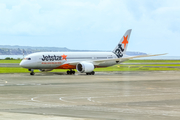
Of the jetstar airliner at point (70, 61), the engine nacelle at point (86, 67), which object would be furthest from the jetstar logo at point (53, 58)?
the engine nacelle at point (86, 67)

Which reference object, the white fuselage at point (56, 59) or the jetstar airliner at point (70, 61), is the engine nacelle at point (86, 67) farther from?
the white fuselage at point (56, 59)

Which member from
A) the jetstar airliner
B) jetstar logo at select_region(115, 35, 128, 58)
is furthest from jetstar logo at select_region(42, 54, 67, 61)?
jetstar logo at select_region(115, 35, 128, 58)

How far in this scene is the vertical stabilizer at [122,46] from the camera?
221 feet

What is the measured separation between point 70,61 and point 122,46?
42.7ft

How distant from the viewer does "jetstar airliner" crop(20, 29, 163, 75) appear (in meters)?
56.1

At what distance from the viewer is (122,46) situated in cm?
6781

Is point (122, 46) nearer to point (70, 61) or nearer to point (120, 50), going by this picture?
point (120, 50)

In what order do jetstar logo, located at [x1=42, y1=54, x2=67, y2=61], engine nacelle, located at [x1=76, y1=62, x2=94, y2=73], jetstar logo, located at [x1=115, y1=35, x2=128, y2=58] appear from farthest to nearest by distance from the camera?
jetstar logo, located at [x1=115, y1=35, x2=128, y2=58]
engine nacelle, located at [x1=76, y1=62, x2=94, y2=73]
jetstar logo, located at [x1=42, y1=54, x2=67, y2=61]

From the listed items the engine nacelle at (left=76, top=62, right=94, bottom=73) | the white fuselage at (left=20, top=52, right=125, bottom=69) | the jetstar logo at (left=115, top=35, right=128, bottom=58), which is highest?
the jetstar logo at (left=115, top=35, right=128, bottom=58)

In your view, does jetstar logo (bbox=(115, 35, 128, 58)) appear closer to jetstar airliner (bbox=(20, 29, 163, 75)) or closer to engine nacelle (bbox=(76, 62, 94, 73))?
jetstar airliner (bbox=(20, 29, 163, 75))

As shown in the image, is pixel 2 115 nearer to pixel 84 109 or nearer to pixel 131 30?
pixel 84 109

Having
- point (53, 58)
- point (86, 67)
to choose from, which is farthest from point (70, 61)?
point (86, 67)

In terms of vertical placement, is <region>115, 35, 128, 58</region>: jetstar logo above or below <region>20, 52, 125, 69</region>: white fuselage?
above

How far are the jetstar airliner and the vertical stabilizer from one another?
0.58 m
